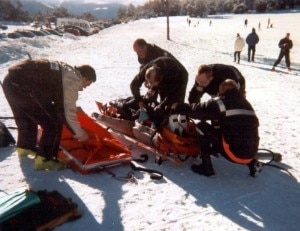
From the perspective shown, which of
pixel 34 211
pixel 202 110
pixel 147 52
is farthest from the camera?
pixel 147 52

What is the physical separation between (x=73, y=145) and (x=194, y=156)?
1.64m

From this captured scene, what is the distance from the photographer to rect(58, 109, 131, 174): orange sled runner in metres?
4.47

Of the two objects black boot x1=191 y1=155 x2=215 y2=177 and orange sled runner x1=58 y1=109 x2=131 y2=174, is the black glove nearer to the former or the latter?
black boot x1=191 y1=155 x2=215 y2=177

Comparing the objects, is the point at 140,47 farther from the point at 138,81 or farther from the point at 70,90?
the point at 70,90

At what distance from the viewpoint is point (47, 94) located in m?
4.23

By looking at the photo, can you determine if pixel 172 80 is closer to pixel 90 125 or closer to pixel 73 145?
pixel 90 125

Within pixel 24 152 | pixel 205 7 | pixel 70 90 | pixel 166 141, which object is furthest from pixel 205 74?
pixel 205 7

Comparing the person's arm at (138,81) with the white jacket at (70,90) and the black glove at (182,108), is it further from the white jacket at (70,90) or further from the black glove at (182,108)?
the white jacket at (70,90)

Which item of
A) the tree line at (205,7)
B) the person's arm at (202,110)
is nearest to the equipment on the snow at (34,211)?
the person's arm at (202,110)

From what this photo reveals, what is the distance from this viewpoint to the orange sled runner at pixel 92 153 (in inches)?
176

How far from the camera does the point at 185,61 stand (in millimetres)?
16500

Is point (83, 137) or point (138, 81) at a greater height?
point (138, 81)

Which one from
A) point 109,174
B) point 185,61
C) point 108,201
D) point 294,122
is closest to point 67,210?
point 108,201

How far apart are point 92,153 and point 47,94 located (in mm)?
911
